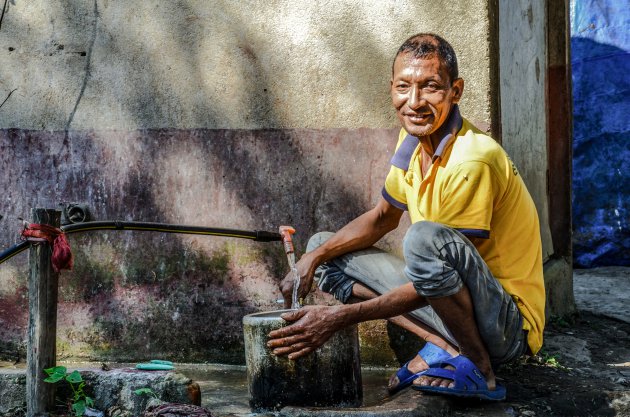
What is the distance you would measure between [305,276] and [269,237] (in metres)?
0.43

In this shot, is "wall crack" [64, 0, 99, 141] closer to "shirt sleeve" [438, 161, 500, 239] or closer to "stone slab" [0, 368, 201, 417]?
"stone slab" [0, 368, 201, 417]

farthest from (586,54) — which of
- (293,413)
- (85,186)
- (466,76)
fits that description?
(293,413)

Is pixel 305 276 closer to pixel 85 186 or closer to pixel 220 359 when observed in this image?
pixel 220 359

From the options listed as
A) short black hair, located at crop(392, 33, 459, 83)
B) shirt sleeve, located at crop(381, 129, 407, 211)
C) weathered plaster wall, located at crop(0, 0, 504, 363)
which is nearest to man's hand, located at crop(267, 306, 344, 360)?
shirt sleeve, located at crop(381, 129, 407, 211)

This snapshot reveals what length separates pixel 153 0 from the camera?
13.5 ft

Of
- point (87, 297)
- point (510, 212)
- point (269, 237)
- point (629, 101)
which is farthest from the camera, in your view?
point (629, 101)

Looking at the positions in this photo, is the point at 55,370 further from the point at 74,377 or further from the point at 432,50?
the point at 432,50

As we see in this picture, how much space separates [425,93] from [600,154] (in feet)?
13.1

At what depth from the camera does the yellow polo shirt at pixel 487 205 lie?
10.0 ft

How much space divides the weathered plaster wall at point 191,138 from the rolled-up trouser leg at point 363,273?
0.30 metres

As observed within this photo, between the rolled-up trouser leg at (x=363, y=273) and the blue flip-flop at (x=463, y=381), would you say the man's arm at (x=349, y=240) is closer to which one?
the rolled-up trouser leg at (x=363, y=273)

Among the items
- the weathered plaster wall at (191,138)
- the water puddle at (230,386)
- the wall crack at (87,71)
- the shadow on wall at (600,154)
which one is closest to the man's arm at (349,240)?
the weathered plaster wall at (191,138)

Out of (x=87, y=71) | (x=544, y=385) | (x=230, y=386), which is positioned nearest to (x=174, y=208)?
(x=87, y=71)

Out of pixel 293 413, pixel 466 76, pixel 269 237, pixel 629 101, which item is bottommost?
pixel 293 413
